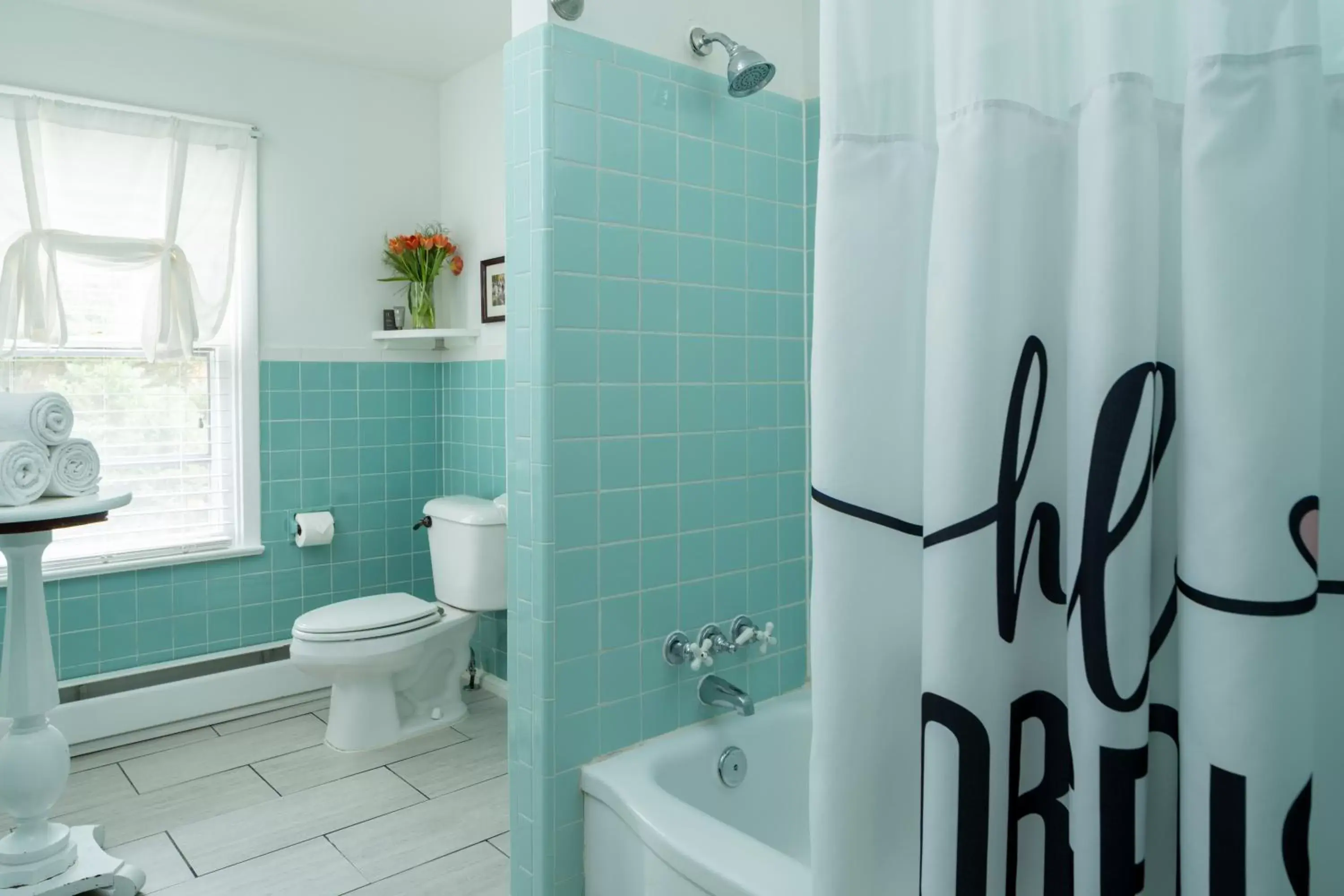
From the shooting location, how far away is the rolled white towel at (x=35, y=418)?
210 centimetres

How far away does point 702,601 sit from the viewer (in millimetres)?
1942

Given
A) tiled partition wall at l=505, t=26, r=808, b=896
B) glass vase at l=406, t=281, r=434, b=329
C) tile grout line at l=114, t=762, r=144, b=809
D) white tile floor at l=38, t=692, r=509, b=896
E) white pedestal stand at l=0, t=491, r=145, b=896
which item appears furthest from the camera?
glass vase at l=406, t=281, r=434, b=329

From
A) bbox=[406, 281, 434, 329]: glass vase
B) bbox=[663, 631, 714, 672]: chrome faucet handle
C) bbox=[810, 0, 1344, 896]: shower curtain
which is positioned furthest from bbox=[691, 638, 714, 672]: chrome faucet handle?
bbox=[406, 281, 434, 329]: glass vase

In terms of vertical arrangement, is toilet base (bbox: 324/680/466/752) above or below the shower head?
below

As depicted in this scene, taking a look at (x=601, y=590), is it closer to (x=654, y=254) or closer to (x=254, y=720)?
(x=654, y=254)

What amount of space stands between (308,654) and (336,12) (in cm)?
224

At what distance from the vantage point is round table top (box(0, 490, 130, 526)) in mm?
1961

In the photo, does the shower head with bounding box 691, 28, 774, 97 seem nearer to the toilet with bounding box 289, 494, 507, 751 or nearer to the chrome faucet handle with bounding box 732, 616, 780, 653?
the chrome faucet handle with bounding box 732, 616, 780, 653

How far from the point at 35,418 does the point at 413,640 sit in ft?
4.48

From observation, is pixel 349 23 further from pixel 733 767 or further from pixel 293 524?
pixel 733 767

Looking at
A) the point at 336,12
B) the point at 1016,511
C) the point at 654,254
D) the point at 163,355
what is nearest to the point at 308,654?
the point at 163,355

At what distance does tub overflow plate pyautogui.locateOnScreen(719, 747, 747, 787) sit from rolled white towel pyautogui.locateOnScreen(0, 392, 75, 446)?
6.00ft

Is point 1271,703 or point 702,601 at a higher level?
point 1271,703

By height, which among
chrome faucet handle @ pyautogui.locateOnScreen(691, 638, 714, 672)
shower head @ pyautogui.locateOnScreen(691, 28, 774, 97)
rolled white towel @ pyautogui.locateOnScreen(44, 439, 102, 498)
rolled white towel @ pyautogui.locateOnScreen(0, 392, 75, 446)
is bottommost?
chrome faucet handle @ pyautogui.locateOnScreen(691, 638, 714, 672)
